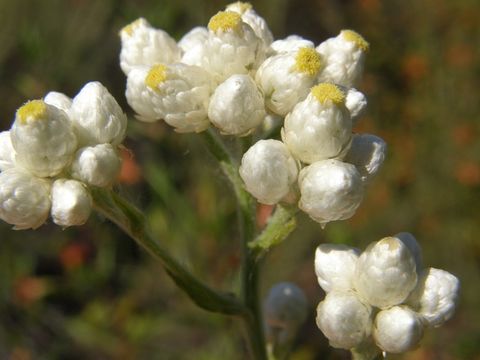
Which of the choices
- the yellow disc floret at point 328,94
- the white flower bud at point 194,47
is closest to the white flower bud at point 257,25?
the white flower bud at point 194,47

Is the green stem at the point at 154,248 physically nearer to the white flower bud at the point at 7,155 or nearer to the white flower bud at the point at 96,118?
the white flower bud at the point at 96,118

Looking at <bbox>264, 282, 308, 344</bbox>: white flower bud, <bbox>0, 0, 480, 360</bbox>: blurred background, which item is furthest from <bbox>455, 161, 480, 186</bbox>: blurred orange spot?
<bbox>264, 282, 308, 344</bbox>: white flower bud

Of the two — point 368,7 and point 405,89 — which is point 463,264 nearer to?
point 405,89

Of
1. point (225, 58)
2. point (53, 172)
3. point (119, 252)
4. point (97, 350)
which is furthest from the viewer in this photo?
point (119, 252)

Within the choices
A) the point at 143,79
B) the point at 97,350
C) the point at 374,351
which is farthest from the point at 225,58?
the point at 97,350

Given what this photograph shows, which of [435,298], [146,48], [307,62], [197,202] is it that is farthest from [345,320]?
[197,202]

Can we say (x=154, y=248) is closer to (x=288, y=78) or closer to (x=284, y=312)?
(x=288, y=78)
